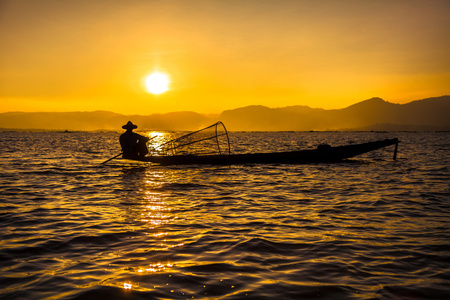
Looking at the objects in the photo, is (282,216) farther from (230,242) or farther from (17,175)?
(17,175)

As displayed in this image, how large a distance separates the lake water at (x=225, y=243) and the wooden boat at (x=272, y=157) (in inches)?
334

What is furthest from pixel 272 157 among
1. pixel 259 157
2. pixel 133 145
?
pixel 133 145

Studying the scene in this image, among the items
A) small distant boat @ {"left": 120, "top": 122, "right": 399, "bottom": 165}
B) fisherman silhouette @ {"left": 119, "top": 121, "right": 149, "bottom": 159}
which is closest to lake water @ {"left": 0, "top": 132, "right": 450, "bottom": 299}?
fisherman silhouette @ {"left": 119, "top": 121, "right": 149, "bottom": 159}

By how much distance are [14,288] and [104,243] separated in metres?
2.06

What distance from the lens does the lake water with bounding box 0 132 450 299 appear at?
4.68 m

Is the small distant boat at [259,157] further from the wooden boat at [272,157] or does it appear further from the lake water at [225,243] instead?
the lake water at [225,243]

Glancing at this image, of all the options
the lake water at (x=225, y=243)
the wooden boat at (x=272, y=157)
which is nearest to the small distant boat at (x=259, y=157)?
the wooden boat at (x=272, y=157)

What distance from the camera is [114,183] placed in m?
15.4

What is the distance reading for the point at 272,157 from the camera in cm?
2241

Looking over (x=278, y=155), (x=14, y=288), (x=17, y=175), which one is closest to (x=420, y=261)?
(x=14, y=288)

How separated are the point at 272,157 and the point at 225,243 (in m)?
16.2

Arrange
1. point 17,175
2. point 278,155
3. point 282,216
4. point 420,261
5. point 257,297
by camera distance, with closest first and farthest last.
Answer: point 257,297 → point 420,261 → point 282,216 → point 17,175 → point 278,155

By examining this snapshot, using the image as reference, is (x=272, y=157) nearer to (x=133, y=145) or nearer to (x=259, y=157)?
(x=259, y=157)

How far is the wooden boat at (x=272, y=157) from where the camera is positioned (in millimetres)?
21641
